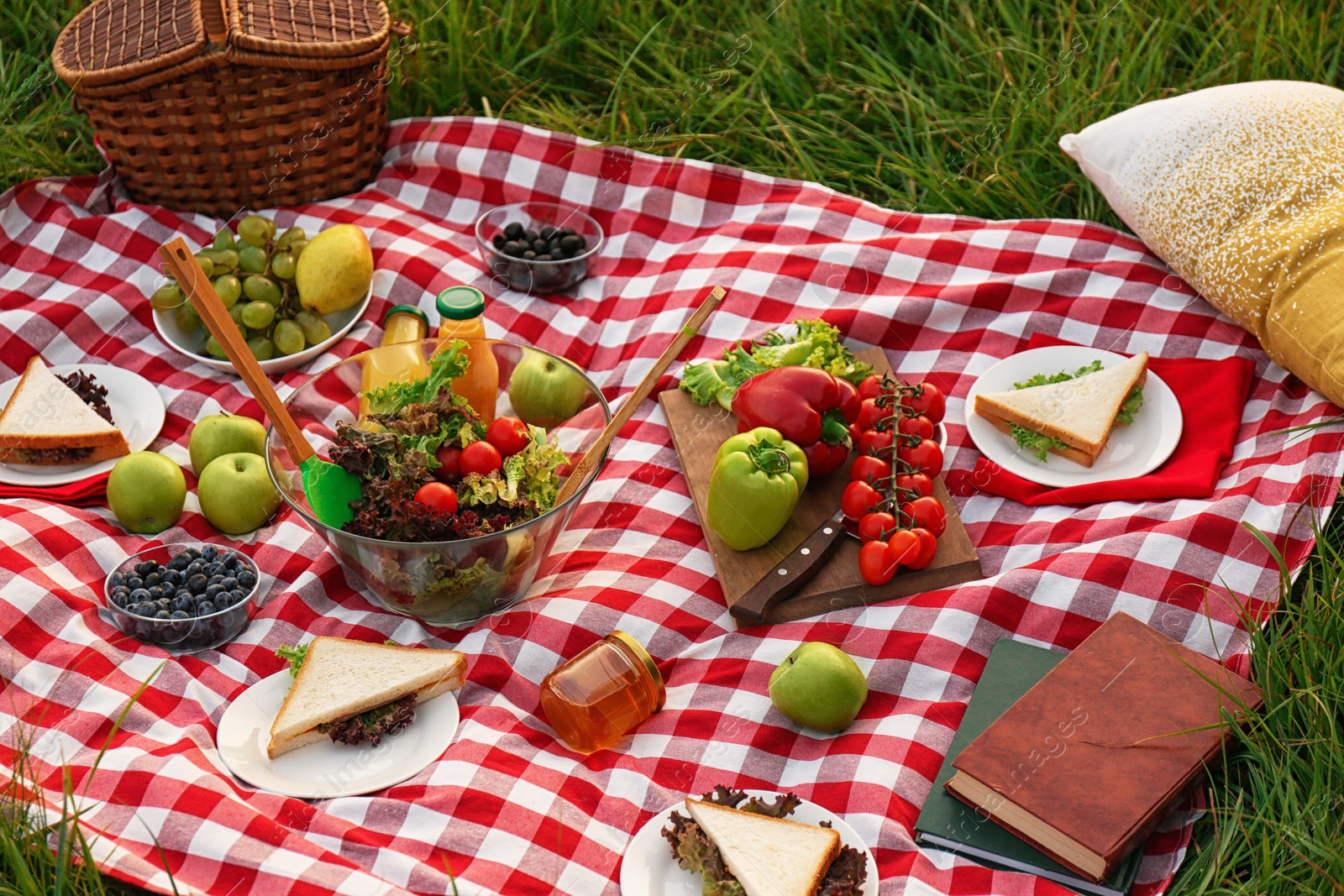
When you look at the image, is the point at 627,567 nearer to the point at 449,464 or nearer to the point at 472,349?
the point at 449,464

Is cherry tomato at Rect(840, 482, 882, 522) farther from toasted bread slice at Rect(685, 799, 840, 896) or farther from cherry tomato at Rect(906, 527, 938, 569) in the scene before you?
toasted bread slice at Rect(685, 799, 840, 896)

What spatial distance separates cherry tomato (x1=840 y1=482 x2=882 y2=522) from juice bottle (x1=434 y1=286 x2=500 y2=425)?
800 millimetres

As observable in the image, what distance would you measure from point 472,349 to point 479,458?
473 millimetres

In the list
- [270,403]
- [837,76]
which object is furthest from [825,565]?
[837,76]

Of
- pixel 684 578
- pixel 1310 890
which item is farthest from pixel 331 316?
pixel 1310 890

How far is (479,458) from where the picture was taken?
2029mm

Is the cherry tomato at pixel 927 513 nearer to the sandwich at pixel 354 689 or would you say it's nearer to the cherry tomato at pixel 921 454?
the cherry tomato at pixel 921 454

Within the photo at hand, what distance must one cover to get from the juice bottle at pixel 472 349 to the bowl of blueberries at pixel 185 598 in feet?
1.90

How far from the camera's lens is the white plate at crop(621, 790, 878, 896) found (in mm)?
1656

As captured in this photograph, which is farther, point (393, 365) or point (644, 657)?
point (393, 365)

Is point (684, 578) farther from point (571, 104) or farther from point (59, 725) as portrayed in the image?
point (571, 104)

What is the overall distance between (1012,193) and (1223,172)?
0.64 meters

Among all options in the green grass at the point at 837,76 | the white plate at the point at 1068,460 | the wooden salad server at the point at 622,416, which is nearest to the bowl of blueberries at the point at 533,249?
the green grass at the point at 837,76

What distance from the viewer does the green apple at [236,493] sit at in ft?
7.65
